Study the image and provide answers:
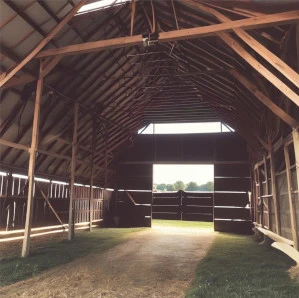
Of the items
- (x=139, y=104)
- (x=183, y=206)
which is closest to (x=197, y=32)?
(x=139, y=104)

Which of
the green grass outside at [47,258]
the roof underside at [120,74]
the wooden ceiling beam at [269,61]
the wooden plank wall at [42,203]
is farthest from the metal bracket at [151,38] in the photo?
the wooden plank wall at [42,203]

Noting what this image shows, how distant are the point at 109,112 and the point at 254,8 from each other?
8.32 meters

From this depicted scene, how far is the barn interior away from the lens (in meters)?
6.43

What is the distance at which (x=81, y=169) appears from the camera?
1412 cm

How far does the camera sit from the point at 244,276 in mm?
5668

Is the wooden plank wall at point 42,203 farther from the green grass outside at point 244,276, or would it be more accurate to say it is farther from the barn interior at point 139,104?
the green grass outside at point 244,276

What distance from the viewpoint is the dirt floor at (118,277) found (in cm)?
477

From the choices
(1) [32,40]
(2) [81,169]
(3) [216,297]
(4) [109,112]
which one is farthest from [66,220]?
(3) [216,297]

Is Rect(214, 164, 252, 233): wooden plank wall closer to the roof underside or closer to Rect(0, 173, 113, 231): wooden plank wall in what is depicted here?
the roof underside

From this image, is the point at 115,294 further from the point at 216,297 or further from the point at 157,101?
the point at 157,101

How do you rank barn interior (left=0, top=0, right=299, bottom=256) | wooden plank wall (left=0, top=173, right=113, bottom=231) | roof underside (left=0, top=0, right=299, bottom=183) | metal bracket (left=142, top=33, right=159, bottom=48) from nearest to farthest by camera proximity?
metal bracket (left=142, top=33, right=159, bottom=48) < barn interior (left=0, top=0, right=299, bottom=256) < roof underside (left=0, top=0, right=299, bottom=183) < wooden plank wall (left=0, top=173, right=113, bottom=231)

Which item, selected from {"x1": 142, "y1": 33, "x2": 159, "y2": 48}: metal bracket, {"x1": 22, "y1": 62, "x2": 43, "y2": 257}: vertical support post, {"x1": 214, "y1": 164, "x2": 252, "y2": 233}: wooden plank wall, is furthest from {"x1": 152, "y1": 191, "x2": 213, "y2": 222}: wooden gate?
{"x1": 142, "y1": 33, "x2": 159, "y2": 48}: metal bracket

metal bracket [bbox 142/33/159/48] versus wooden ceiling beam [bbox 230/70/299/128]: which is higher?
metal bracket [bbox 142/33/159/48]

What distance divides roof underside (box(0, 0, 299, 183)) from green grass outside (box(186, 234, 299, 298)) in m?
3.22
